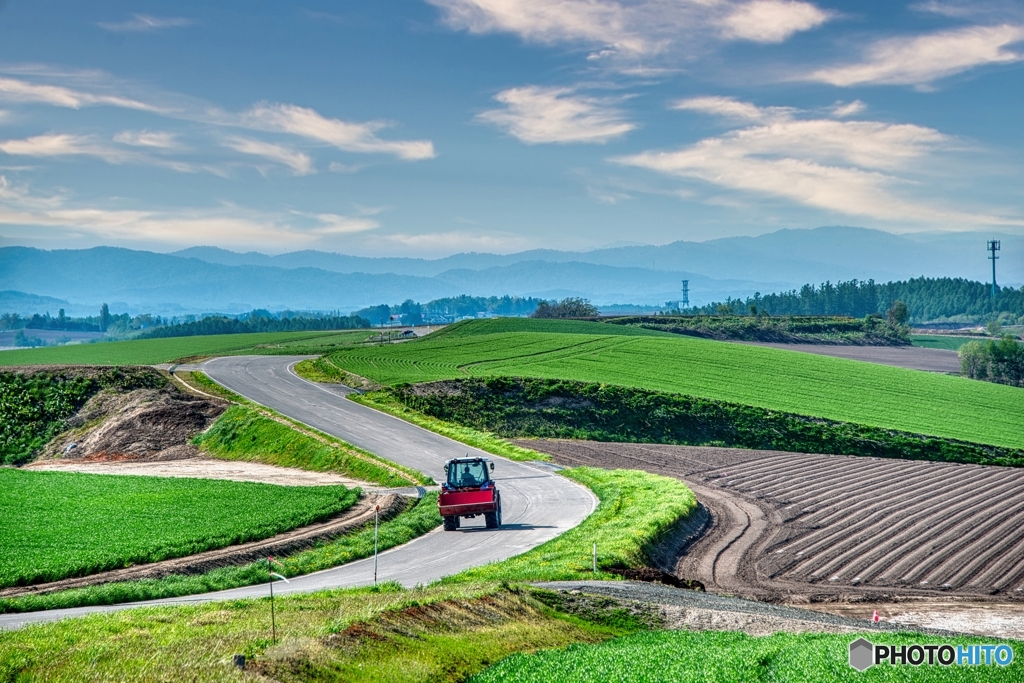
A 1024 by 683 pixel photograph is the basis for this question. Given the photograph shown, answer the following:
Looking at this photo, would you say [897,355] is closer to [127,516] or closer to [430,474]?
[430,474]

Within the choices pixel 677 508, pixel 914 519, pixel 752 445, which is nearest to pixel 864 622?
pixel 677 508

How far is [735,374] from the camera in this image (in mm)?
88000

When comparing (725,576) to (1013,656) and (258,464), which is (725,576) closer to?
(1013,656)

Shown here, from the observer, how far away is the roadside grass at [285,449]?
1906 inches

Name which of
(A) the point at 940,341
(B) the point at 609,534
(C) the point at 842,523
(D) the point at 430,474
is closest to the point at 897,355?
(A) the point at 940,341

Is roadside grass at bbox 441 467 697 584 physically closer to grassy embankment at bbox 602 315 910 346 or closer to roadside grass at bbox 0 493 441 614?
roadside grass at bbox 0 493 441 614

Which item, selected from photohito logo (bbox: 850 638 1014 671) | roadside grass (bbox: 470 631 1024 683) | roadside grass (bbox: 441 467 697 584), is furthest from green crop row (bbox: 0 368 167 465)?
photohito logo (bbox: 850 638 1014 671)

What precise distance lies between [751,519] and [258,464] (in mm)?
29985

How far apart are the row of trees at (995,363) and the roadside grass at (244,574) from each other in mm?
101104

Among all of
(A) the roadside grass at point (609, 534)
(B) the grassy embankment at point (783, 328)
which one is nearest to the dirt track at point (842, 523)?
(A) the roadside grass at point (609, 534)

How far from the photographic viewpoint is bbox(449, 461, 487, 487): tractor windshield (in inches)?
1423

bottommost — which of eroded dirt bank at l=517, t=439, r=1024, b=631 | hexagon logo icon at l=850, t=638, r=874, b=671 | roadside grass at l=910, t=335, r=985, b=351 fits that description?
eroded dirt bank at l=517, t=439, r=1024, b=631

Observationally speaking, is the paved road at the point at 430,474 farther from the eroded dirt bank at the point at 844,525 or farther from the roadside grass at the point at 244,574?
the eroded dirt bank at the point at 844,525

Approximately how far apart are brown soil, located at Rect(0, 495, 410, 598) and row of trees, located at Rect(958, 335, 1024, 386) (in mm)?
100738
